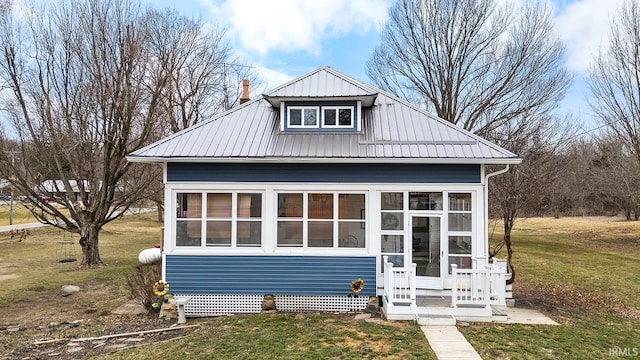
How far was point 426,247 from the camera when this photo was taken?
952 centimetres

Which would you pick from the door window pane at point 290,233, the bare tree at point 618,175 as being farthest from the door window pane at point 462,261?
the bare tree at point 618,175

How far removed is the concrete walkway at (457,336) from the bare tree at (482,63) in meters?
10.9

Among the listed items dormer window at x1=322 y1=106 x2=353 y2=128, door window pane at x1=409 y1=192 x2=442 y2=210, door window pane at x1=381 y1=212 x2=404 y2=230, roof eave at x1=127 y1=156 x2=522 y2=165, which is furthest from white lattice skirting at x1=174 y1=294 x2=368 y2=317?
dormer window at x1=322 y1=106 x2=353 y2=128

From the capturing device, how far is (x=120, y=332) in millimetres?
8461

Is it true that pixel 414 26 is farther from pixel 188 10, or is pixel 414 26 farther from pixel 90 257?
pixel 90 257

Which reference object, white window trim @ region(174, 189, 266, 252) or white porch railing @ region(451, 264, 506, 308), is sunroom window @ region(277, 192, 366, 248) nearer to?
white window trim @ region(174, 189, 266, 252)

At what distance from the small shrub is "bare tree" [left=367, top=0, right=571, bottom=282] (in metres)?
15.3

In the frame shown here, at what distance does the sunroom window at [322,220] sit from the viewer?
9.57m

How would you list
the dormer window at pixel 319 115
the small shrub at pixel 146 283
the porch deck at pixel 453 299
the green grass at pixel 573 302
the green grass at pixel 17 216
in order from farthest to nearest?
the green grass at pixel 17 216
the dormer window at pixel 319 115
the small shrub at pixel 146 283
the porch deck at pixel 453 299
the green grass at pixel 573 302

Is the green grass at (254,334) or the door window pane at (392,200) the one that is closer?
the green grass at (254,334)

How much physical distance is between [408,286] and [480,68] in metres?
15.4

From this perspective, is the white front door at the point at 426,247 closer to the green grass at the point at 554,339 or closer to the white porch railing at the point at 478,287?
the white porch railing at the point at 478,287

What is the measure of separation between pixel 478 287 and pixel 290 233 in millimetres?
4481

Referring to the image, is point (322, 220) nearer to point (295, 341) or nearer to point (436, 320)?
point (295, 341)
